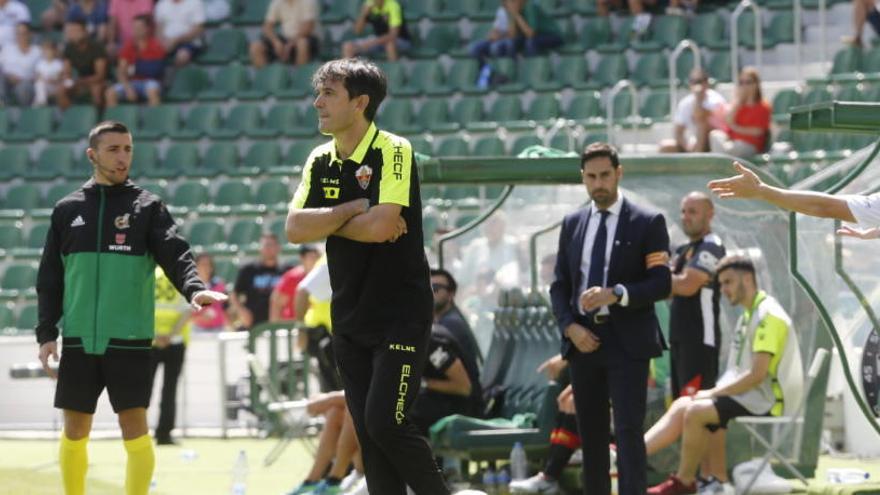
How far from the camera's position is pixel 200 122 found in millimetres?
21422

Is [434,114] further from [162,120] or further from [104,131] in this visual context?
[104,131]

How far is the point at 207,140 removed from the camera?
21.2 metres

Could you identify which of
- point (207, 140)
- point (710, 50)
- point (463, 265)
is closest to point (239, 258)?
point (207, 140)

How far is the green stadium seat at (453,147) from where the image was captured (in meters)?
18.6

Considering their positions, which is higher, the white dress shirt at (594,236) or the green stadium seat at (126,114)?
the green stadium seat at (126,114)

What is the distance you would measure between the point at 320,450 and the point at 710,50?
10.1m

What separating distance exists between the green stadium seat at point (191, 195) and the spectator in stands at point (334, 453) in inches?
390

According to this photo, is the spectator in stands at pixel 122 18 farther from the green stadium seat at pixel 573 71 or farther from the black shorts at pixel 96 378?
the black shorts at pixel 96 378

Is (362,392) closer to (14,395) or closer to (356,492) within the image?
(356,492)

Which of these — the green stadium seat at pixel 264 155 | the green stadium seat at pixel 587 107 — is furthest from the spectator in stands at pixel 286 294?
the green stadium seat at pixel 264 155

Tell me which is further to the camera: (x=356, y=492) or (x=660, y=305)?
(x=660, y=305)

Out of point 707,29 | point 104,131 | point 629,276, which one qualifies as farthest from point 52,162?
point 629,276

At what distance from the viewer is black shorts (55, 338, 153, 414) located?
752 centimetres

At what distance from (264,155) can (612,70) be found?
13.7 feet
